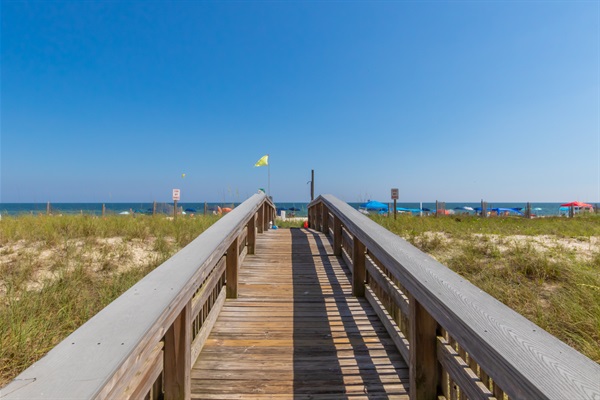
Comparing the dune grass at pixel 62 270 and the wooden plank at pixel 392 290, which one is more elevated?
the wooden plank at pixel 392 290

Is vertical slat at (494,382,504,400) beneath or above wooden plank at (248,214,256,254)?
beneath

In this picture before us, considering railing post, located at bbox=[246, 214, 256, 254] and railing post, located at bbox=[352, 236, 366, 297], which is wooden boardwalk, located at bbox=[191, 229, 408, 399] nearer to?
railing post, located at bbox=[352, 236, 366, 297]

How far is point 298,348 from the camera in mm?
2377

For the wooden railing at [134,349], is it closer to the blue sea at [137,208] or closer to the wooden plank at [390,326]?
the wooden plank at [390,326]

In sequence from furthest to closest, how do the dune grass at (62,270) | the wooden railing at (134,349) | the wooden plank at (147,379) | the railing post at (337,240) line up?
the railing post at (337,240)
the dune grass at (62,270)
the wooden plank at (147,379)
the wooden railing at (134,349)

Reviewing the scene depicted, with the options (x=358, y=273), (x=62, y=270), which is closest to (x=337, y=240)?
(x=358, y=273)

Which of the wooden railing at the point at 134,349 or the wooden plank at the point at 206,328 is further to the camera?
the wooden plank at the point at 206,328

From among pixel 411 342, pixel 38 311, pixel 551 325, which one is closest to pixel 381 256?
pixel 411 342

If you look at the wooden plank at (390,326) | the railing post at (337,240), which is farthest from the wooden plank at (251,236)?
the wooden plank at (390,326)

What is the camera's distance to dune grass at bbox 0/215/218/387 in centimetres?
283

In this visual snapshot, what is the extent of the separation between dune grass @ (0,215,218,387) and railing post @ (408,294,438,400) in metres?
3.06

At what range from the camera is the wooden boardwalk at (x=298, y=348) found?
193 cm

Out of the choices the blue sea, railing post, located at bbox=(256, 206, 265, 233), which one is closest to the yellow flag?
the blue sea

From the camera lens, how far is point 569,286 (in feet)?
13.8
